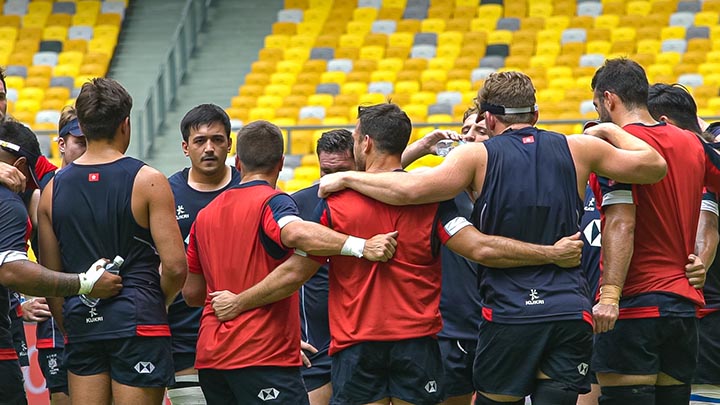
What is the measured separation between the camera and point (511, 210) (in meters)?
5.55

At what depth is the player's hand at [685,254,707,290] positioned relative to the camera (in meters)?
6.11

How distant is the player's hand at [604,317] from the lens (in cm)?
577

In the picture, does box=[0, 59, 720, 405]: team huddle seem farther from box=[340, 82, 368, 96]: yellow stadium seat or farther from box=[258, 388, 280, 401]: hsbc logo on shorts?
box=[340, 82, 368, 96]: yellow stadium seat

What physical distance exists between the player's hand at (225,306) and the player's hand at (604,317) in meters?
1.86

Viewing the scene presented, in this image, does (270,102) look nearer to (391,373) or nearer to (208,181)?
(208,181)

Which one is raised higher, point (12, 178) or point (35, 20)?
point (12, 178)

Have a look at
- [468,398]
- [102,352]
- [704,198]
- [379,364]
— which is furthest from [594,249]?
[102,352]

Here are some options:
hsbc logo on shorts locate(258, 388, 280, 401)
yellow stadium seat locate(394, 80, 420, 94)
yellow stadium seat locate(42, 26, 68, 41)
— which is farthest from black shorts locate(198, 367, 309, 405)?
yellow stadium seat locate(42, 26, 68, 41)

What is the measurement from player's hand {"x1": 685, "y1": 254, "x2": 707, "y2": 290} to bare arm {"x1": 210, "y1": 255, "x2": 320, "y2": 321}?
2103mm

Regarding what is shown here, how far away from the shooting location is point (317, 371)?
675 centimetres

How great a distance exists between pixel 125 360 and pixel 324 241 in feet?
3.95

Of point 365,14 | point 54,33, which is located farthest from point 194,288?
point 54,33

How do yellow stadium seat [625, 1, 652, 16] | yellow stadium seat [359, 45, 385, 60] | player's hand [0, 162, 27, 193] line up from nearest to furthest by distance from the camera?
player's hand [0, 162, 27, 193] < yellow stadium seat [625, 1, 652, 16] < yellow stadium seat [359, 45, 385, 60]

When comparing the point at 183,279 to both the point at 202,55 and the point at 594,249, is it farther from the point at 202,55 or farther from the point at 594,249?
the point at 202,55
